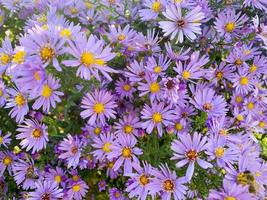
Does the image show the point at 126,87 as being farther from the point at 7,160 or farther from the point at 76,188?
the point at 7,160

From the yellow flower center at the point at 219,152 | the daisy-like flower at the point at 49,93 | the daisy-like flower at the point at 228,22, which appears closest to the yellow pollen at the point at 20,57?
the daisy-like flower at the point at 49,93

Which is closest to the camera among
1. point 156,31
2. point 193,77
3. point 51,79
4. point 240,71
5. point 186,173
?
point 51,79

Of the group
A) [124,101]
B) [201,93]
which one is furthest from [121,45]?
[201,93]

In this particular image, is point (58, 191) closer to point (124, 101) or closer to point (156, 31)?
point (124, 101)

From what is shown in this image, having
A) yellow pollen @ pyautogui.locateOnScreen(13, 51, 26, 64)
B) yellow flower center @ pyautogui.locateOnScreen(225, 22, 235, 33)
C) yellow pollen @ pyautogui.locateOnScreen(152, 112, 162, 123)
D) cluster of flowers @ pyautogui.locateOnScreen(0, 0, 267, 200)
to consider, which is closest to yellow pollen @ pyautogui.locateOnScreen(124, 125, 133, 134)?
cluster of flowers @ pyautogui.locateOnScreen(0, 0, 267, 200)

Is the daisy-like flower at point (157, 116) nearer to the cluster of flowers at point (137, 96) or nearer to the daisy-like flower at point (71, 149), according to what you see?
the cluster of flowers at point (137, 96)

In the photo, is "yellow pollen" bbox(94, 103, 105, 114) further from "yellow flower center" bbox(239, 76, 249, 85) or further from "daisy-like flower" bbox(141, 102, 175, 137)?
"yellow flower center" bbox(239, 76, 249, 85)

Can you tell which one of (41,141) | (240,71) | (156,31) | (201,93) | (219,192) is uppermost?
(156,31)
